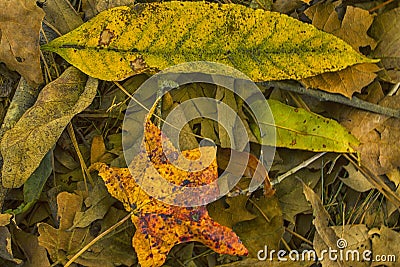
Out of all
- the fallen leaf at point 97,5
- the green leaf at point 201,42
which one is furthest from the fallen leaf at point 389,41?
the fallen leaf at point 97,5

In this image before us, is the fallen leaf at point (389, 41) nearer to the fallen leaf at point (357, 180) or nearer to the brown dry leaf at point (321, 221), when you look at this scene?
the fallen leaf at point (357, 180)

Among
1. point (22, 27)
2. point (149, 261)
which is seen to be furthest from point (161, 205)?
point (22, 27)

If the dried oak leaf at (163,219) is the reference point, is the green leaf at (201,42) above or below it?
above

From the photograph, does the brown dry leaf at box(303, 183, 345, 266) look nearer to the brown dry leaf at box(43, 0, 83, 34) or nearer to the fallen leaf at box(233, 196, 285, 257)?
the fallen leaf at box(233, 196, 285, 257)

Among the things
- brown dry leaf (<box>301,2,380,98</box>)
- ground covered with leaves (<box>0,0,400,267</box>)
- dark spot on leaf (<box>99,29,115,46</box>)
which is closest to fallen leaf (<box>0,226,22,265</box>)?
ground covered with leaves (<box>0,0,400,267</box>)

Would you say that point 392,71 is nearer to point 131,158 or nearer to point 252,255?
point 252,255

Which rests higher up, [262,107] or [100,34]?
[100,34]

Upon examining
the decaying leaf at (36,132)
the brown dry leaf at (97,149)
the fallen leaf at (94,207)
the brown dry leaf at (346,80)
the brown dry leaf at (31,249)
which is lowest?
the brown dry leaf at (31,249)
